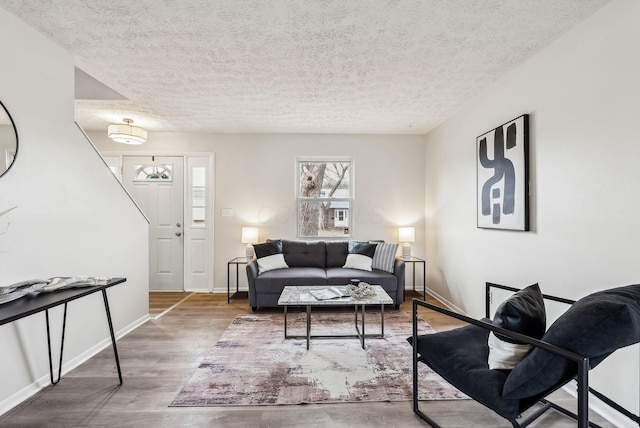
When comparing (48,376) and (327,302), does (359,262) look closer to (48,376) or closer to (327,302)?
(327,302)

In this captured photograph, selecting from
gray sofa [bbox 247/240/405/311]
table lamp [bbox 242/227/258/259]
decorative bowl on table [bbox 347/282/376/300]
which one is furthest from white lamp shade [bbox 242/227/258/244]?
decorative bowl on table [bbox 347/282/376/300]

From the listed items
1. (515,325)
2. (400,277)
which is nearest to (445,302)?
(400,277)

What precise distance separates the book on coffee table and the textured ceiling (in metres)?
1.96

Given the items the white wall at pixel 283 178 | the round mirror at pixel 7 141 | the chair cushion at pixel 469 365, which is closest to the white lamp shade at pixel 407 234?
the white wall at pixel 283 178

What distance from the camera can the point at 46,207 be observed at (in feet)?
6.69

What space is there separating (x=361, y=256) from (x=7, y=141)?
11.4 ft

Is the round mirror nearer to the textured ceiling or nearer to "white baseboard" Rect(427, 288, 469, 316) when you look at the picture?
the textured ceiling

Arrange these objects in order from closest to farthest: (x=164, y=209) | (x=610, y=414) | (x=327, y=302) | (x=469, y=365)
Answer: (x=469, y=365) → (x=610, y=414) → (x=327, y=302) → (x=164, y=209)

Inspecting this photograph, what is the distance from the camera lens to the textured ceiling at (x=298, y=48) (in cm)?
178

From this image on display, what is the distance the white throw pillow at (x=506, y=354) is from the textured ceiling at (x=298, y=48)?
1.87 meters

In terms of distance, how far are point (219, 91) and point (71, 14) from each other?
4.07 ft

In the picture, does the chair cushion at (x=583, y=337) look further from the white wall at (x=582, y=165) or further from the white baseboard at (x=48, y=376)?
the white baseboard at (x=48, y=376)

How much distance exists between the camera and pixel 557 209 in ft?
6.75

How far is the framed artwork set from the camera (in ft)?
7.68
